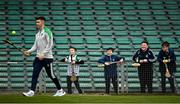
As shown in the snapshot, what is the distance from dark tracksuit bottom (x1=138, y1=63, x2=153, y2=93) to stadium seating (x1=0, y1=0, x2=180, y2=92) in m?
→ 4.35

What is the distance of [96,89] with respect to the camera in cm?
1307

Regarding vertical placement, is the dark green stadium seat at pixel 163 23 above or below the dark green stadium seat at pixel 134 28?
above

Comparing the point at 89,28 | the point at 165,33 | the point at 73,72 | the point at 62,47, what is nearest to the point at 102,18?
the point at 89,28

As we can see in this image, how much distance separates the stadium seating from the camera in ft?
59.1

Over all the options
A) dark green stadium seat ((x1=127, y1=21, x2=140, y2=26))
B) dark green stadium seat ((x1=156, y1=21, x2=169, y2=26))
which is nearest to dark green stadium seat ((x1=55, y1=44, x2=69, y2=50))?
dark green stadium seat ((x1=127, y1=21, x2=140, y2=26))

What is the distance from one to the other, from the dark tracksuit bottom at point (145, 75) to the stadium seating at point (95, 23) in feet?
14.3

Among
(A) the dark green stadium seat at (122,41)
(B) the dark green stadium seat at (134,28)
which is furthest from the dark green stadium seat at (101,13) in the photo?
(A) the dark green stadium seat at (122,41)

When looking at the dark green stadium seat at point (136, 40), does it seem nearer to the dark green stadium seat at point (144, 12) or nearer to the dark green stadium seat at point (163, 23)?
the dark green stadium seat at point (163, 23)

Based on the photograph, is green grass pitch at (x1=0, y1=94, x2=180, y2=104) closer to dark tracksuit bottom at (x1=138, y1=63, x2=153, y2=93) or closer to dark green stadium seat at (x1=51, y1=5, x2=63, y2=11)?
dark tracksuit bottom at (x1=138, y1=63, x2=153, y2=93)

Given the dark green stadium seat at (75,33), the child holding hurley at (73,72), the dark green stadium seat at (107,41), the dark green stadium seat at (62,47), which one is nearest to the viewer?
the child holding hurley at (73,72)

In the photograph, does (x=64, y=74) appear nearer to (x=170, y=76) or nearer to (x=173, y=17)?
(x=170, y=76)

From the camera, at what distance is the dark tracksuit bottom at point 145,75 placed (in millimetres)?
12495

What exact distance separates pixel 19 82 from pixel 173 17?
9.74 metres

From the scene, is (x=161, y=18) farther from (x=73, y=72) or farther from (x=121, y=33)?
(x=73, y=72)
